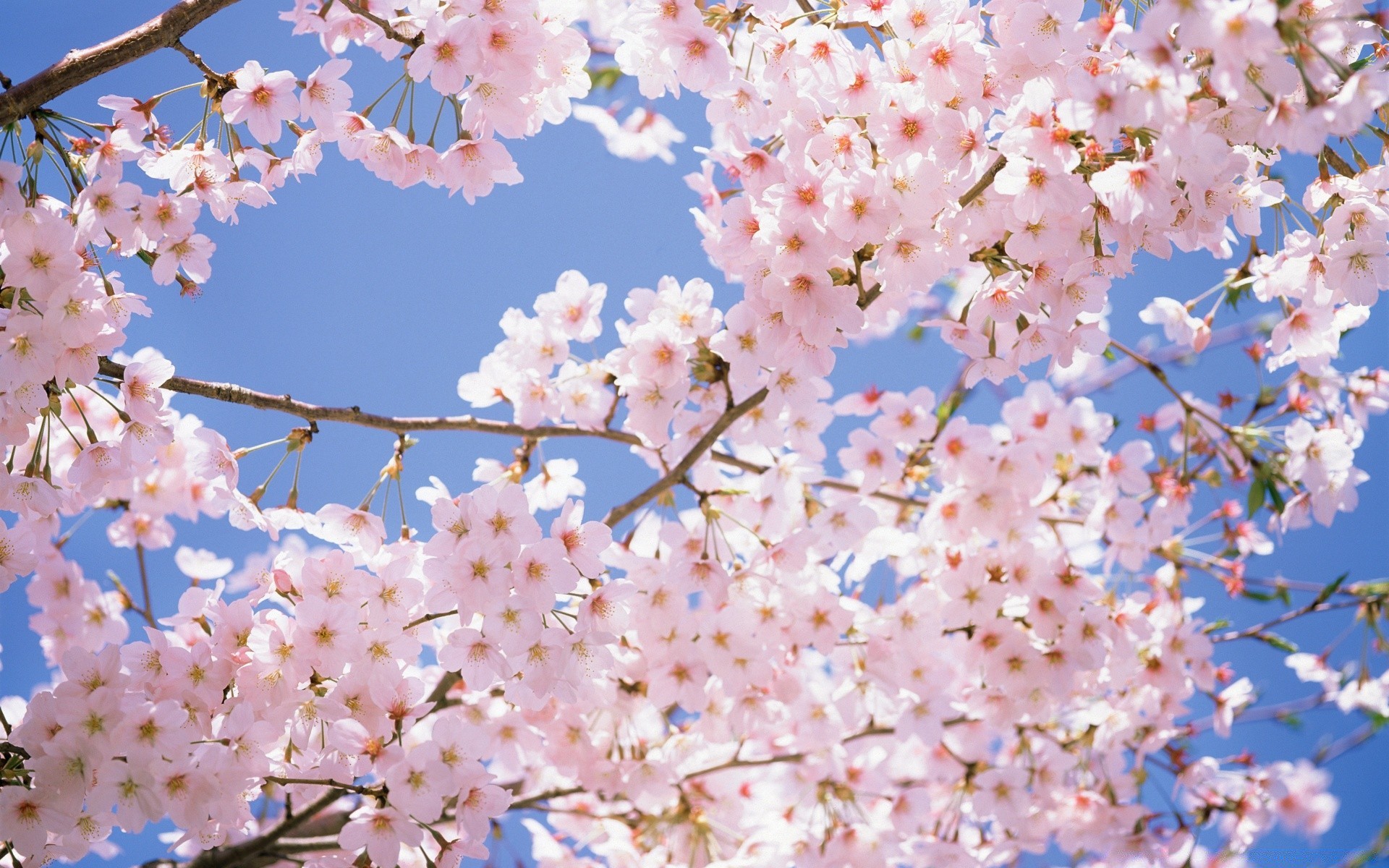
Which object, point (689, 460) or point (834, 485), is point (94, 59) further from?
point (834, 485)

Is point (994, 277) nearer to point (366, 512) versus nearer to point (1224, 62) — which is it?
point (1224, 62)

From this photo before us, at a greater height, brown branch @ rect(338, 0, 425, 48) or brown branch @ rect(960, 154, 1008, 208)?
brown branch @ rect(338, 0, 425, 48)

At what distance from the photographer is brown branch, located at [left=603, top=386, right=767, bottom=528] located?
6.55 feet

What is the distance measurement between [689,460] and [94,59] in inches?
49.4

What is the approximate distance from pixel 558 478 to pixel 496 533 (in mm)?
570

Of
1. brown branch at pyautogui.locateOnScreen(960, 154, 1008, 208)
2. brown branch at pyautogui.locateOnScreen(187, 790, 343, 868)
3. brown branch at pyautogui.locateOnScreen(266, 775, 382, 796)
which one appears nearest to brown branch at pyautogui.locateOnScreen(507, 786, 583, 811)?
brown branch at pyautogui.locateOnScreen(187, 790, 343, 868)

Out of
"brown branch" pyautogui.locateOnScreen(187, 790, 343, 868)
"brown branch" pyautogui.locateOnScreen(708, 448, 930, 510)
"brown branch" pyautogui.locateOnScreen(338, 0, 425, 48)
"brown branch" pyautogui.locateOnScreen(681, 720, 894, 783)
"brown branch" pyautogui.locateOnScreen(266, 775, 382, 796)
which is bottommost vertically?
"brown branch" pyautogui.locateOnScreen(266, 775, 382, 796)

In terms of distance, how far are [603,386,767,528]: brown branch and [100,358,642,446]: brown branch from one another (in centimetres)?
20

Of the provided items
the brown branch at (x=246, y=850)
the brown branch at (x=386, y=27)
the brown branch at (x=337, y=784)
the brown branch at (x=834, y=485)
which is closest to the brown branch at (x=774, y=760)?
the brown branch at (x=834, y=485)

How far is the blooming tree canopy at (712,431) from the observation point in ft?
5.03

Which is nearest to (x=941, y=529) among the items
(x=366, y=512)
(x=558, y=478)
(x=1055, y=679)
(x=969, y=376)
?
(x=1055, y=679)

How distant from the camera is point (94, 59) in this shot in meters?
1.44

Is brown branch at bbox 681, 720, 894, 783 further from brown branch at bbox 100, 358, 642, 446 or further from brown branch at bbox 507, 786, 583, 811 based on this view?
brown branch at bbox 100, 358, 642, 446

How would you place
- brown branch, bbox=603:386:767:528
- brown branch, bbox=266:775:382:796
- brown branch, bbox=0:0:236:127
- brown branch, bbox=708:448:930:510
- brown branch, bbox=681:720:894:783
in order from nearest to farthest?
brown branch, bbox=0:0:236:127, brown branch, bbox=266:775:382:796, brown branch, bbox=603:386:767:528, brown branch, bbox=708:448:930:510, brown branch, bbox=681:720:894:783
